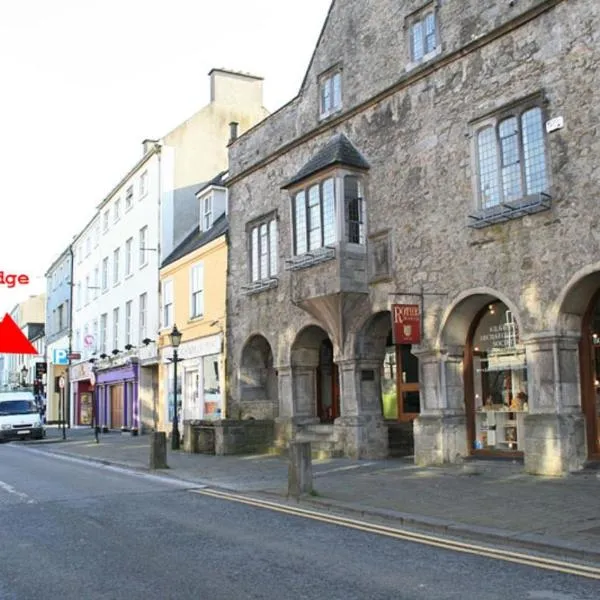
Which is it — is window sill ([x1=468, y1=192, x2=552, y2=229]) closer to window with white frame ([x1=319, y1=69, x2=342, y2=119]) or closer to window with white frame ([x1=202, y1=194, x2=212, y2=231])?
window with white frame ([x1=319, y1=69, x2=342, y2=119])

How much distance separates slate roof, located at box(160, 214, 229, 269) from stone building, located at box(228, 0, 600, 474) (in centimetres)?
450

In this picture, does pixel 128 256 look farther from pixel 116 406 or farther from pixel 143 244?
pixel 116 406

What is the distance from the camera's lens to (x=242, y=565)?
23.1 ft

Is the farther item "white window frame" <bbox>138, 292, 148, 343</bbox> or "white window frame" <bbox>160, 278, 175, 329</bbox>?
"white window frame" <bbox>138, 292, 148, 343</bbox>

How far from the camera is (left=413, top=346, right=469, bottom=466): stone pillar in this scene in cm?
1518

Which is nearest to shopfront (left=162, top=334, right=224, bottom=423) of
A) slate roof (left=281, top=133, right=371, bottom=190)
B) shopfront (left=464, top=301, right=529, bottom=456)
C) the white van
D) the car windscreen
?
the white van

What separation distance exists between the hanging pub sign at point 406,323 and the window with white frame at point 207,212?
45.9ft

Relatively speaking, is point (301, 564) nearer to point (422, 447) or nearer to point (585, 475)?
point (585, 475)

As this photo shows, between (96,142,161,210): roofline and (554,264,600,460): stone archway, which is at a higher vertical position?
(96,142,161,210): roofline

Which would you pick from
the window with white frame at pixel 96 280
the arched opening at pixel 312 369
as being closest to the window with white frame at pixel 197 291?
the arched opening at pixel 312 369

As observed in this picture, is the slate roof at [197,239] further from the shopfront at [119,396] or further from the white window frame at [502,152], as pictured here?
the white window frame at [502,152]

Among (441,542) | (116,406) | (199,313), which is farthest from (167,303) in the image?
(441,542)

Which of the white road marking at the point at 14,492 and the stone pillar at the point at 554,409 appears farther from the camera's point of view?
the stone pillar at the point at 554,409

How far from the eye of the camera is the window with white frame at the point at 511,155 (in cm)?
1370
